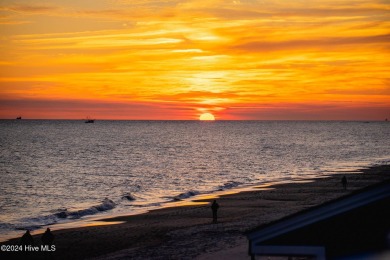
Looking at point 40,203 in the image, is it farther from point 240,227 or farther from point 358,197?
point 358,197

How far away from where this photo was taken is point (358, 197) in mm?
7496

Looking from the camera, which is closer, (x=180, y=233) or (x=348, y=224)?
(x=348, y=224)

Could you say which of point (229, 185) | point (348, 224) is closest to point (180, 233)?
point (348, 224)

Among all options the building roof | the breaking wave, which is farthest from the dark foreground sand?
the breaking wave

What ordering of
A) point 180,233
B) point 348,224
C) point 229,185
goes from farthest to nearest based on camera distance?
point 229,185
point 180,233
point 348,224

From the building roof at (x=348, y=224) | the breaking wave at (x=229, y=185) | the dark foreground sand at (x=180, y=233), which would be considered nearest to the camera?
the building roof at (x=348, y=224)

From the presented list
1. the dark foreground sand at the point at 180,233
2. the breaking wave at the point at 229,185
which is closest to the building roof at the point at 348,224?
the dark foreground sand at the point at 180,233

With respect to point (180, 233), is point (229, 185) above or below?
below

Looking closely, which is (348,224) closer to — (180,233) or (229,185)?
(180,233)

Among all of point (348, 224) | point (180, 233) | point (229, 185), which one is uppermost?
point (348, 224)

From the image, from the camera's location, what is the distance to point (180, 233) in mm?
31969

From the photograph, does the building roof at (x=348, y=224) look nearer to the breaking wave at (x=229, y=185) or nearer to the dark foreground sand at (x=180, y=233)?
the dark foreground sand at (x=180, y=233)

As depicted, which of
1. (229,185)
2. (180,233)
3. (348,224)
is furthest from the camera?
(229,185)

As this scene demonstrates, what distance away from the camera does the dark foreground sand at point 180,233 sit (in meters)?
26.5
